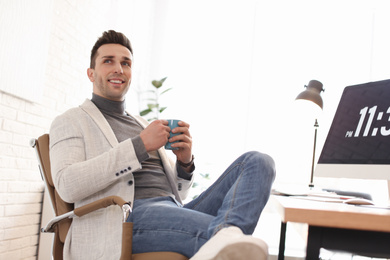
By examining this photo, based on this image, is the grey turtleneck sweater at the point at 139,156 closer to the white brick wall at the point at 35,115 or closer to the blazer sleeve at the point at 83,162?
the blazer sleeve at the point at 83,162

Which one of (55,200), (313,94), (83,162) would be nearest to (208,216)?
(83,162)

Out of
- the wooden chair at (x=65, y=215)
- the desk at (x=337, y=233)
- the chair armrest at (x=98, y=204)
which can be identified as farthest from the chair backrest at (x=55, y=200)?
the desk at (x=337, y=233)

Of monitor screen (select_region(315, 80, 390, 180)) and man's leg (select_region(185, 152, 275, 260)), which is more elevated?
monitor screen (select_region(315, 80, 390, 180))

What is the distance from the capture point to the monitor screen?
1.33 meters

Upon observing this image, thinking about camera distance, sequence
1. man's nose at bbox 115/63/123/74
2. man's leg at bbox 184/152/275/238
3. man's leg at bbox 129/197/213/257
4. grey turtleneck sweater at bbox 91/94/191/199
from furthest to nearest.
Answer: man's nose at bbox 115/63/123/74 < grey turtleneck sweater at bbox 91/94/191/199 < man's leg at bbox 129/197/213/257 < man's leg at bbox 184/152/275/238

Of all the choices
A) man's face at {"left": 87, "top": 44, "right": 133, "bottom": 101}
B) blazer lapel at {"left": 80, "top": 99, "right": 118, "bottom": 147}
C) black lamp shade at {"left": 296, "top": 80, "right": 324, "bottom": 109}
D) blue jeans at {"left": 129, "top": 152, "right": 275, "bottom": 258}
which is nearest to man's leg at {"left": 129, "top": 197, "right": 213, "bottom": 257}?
blue jeans at {"left": 129, "top": 152, "right": 275, "bottom": 258}

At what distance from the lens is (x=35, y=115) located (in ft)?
8.79

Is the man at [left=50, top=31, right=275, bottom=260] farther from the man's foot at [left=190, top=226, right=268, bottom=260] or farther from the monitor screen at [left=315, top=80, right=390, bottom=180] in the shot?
the monitor screen at [left=315, top=80, right=390, bottom=180]

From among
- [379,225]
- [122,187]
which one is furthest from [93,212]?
[379,225]

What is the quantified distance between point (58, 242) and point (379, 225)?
1112 mm

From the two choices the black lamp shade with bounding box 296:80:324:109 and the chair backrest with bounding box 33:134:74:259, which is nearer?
the chair backrest with bounding box 33:134:74:259

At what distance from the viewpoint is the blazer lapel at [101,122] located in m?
1.55

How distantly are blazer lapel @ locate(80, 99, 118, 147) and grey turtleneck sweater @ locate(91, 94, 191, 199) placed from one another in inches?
3.6

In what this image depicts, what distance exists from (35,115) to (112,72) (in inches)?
43.3
